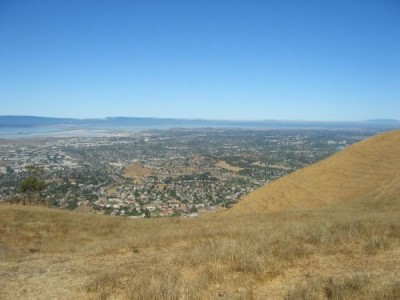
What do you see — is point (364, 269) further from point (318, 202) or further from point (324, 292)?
point (318, 202)

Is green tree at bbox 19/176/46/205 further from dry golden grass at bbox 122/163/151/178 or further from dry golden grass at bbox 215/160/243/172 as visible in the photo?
dry golden grass at bbox 215/160/243/172

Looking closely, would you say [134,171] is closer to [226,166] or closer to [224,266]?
[226,166]

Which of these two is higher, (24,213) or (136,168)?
(24,213)

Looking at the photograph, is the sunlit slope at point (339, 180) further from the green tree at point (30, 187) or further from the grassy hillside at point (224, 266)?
the green tree at point (30, 187)

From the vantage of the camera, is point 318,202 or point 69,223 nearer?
point 69,223

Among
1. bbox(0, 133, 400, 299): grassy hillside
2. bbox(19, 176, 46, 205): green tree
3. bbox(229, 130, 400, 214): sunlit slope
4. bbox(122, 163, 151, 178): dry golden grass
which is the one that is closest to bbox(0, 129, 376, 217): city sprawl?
bbox(122, 163, 151, 178): dry golden grass

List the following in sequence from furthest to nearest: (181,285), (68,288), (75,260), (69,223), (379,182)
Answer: (379,182)
(69,223)
(75,260)
(68,288)
(181,285)

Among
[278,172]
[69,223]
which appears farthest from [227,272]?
[278,172]
